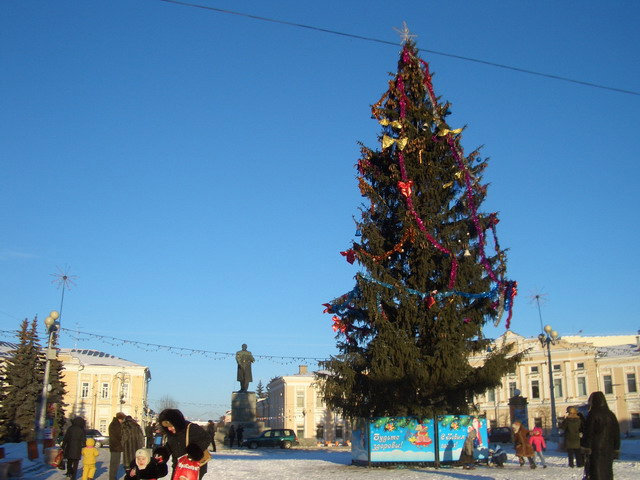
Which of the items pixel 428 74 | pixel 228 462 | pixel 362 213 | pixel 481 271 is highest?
pixel 428 74

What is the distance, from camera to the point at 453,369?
18688mm

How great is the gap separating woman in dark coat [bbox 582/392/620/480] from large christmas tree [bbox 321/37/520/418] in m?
9.74

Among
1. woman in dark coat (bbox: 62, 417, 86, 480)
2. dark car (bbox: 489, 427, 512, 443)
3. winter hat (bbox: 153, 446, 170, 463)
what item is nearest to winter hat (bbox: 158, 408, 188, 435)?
winter hat (bbox: 153, 446, 170, 463)

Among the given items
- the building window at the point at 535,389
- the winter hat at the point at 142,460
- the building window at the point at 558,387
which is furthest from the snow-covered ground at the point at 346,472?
the building window at the point at 535,389

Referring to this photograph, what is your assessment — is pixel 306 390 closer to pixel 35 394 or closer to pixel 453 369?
pixel 35 394

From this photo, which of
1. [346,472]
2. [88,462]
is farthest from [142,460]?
[346,472]

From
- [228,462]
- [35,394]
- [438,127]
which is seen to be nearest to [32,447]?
[228,462]

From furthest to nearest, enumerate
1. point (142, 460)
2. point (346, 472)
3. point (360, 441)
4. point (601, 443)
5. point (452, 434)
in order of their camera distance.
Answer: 1. point (360, 441)
2. point (452, 434)
3. point (346, 472)
4. point (601, 443)
5. point (142, 460)

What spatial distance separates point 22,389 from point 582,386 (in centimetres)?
4859

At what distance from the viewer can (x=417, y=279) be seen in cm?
2033

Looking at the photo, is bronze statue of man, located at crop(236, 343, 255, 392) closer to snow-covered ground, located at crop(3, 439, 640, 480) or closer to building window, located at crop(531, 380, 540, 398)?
snow-covered ground, located at crop(3, 439, 640, 480)

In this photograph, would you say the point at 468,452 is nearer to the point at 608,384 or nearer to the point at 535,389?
the point at 608,384

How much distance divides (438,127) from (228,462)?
11.8 meters

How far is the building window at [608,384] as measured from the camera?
208 feet
